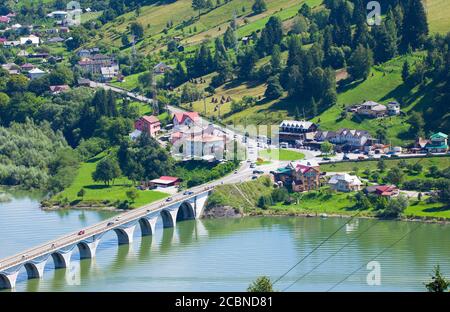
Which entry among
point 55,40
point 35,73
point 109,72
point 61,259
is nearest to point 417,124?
point 61,259

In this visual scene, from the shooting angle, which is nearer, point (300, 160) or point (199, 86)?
point (300, 160)

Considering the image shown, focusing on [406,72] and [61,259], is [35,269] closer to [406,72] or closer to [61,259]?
[61,259]

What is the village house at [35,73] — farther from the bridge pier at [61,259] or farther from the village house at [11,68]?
the bridge pier at [61,259]

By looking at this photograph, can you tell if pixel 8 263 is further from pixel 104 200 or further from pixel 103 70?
pixel 103 70

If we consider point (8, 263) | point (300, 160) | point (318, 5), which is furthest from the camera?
point (318, 5)

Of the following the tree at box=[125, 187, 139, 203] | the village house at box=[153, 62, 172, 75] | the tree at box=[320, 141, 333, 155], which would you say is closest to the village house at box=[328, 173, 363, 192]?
the tree at box=[320, 141, 333, 155]

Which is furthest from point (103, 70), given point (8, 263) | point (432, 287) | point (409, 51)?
point (432, 287)
